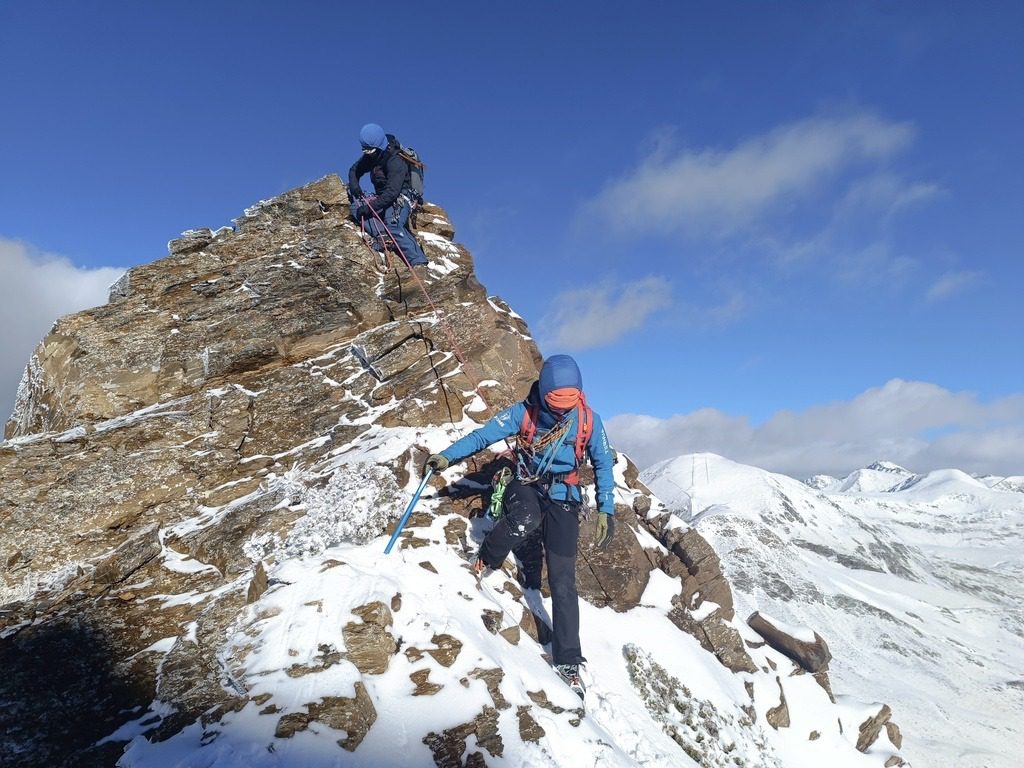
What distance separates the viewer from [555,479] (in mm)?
9227

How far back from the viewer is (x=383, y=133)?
17.4 meters

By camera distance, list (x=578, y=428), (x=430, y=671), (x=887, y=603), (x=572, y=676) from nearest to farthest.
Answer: (x=430, y=671), (x=572, y=676), (x=578, y=428), (x=887, y=603)

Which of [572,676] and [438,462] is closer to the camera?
[572,676]

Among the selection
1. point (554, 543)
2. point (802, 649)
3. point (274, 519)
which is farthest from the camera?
point (802, 649)

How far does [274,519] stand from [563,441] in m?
5.84

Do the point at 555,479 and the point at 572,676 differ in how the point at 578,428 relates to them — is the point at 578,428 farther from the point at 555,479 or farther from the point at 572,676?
the point at 572,676

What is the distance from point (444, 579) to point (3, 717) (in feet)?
18.4

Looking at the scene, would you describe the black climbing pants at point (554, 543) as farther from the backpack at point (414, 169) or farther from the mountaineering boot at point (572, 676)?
the backpack at point (414, 169)

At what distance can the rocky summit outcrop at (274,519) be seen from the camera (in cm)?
655

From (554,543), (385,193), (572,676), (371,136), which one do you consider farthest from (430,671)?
(371,136)

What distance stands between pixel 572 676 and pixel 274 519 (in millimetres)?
6200

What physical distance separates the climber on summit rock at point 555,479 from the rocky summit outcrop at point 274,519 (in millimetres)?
813

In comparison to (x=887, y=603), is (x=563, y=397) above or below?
above

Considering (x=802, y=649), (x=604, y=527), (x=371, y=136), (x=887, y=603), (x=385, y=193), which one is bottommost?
(x=802, y=649)
